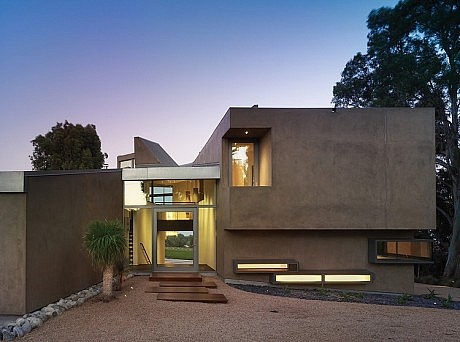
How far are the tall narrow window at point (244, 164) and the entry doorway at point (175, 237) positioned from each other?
1816 mm

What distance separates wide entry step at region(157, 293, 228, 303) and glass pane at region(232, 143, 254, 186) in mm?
3771

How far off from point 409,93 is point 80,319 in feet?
57.3

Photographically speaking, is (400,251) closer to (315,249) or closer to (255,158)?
(315,249)

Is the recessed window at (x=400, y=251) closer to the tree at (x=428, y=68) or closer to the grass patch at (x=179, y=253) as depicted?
the grass patch at (x=179, y=253)

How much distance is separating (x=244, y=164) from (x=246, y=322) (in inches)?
243

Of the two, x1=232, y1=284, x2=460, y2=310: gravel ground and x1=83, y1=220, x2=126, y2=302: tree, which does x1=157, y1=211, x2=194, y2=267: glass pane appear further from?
x1=83, y1=220, x2=126, y2=302: tree

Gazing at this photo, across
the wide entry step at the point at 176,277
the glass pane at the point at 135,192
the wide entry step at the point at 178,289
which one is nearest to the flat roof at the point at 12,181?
the wide entry step at the point at 178,289

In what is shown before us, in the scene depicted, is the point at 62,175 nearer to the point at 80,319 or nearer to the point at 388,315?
the point at 80,319

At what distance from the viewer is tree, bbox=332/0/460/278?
19.7 metres

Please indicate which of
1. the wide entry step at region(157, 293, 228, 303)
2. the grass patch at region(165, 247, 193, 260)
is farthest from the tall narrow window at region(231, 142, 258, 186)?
the wide entry step at region(157, 293, 228, 303)

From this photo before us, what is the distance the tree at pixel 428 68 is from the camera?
1969cm

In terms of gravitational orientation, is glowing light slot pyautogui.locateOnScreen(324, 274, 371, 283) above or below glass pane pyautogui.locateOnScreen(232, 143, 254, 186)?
below

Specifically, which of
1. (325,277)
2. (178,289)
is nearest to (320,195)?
(325,277)

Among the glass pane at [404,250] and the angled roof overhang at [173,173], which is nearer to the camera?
the glass pane at [404,250]
